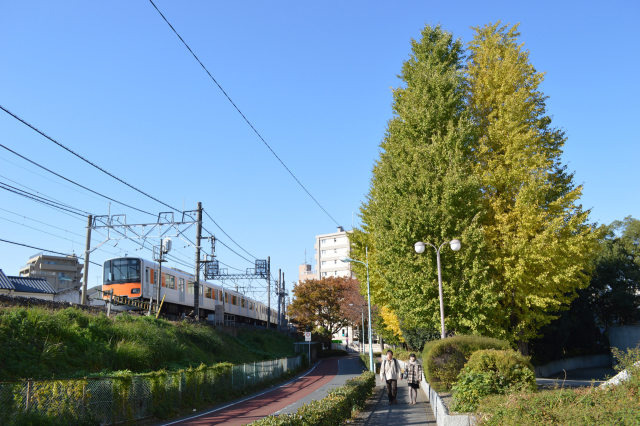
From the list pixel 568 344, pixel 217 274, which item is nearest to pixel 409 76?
pixel 568 344

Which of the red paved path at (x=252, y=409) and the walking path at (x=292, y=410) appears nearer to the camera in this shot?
the walking path at (x=292, y=410)

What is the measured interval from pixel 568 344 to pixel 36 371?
37512mm

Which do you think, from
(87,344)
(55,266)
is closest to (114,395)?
(87,344)

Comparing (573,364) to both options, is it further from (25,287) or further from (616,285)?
(25,287)

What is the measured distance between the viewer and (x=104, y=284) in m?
30.0

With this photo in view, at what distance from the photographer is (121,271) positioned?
29516mm

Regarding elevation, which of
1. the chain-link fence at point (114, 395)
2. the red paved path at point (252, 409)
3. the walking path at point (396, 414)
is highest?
the chain-link fence at point (114, 395)

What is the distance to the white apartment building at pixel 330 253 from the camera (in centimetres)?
10394

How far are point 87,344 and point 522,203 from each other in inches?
652

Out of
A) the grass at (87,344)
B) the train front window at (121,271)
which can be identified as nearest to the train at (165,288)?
the train front window at (121,271)

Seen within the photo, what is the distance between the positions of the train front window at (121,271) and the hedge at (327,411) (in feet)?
60.9

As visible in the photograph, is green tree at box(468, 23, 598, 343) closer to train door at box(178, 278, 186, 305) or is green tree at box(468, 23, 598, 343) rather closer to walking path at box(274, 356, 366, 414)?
walking path at box(274, 356, 366, 414)

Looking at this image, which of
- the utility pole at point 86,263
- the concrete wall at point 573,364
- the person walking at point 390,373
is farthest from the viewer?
the concrete wall at point 573,364

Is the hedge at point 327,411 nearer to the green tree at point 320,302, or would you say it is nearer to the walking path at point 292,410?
the walking path at point 292,410
